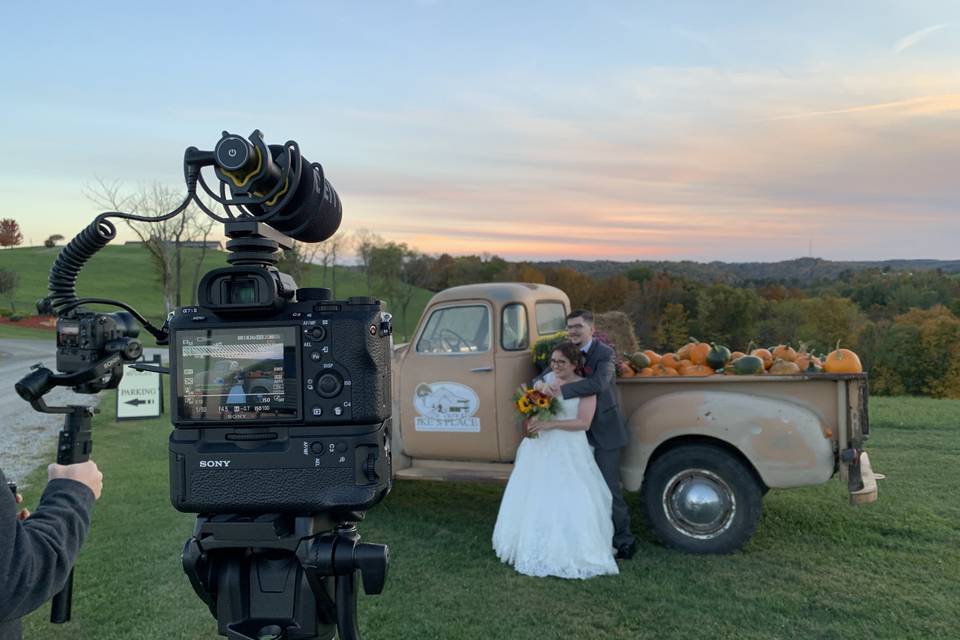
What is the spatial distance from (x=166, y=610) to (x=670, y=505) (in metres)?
3.84

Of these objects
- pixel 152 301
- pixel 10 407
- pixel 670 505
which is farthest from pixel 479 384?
pixel 152 301

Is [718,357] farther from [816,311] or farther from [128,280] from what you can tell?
[128,280]

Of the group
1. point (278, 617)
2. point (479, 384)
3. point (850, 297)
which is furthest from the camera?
point (850, 297)

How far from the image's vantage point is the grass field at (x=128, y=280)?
4456 centimetres

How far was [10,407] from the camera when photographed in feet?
48.1

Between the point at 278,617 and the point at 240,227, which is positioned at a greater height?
the point at 240,227

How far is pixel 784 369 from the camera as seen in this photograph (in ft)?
20.0

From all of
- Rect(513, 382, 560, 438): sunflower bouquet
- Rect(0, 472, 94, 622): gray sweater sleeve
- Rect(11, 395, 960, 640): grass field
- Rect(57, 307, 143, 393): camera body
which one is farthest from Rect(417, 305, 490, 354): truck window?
Rect(0, 472, 94, 622): gray sweater sleeve

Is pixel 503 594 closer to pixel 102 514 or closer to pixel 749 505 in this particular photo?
pixel 749 505

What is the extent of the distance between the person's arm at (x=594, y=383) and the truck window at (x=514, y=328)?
3.46 feet

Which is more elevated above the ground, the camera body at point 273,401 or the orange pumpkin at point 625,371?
the camera body at point 273,401

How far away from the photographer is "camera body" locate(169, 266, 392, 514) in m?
1.98

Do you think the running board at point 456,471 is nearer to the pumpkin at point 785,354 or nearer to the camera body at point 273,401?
the pumpkin at point 785,354

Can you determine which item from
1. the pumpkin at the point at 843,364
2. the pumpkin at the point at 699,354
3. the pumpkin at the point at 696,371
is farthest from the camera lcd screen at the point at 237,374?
the pumpkin at the point at 699,354
